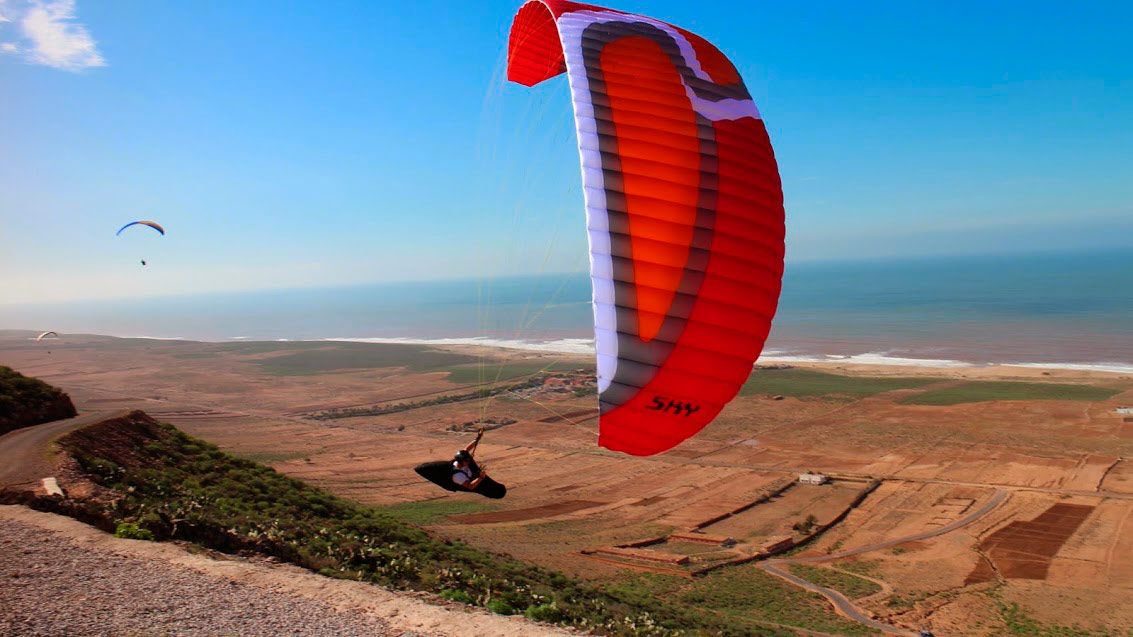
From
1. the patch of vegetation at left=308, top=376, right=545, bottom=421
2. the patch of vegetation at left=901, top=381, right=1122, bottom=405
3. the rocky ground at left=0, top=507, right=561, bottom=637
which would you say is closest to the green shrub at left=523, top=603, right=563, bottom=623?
the rocky ground at left=0, top=507, right=561, bottom=637

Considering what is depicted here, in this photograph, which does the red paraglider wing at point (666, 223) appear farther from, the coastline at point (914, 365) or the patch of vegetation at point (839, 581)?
the coastline at point (914, 365)

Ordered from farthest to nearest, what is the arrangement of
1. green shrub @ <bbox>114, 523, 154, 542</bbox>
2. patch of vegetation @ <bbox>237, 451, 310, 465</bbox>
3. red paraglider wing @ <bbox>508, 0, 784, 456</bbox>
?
patch of vegetation @ <bbox>237, 451, 310, 465</bbox>, green shrub @ <bbox>114, 523, 154, 542</bbox>, red paraglider wing @ <bbox>508, 0, 784, 456</bbox>

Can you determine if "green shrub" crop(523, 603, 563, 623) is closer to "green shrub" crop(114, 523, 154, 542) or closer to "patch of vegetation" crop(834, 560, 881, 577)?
"green shrub" crop(114, 523, 154, 542)

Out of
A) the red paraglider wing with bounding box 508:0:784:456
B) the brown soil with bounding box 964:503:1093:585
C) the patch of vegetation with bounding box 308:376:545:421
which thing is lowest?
the brown soil with bounding box 964:503:1093:585

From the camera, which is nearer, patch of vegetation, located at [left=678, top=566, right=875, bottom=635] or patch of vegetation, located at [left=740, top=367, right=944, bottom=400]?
patch of vegetation, located at [left=678, top=566, right=875, bottom=635]

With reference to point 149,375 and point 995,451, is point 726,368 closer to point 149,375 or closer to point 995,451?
point 995,451

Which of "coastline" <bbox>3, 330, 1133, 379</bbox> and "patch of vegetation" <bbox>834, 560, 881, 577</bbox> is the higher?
"coastline" <bbox>3, 330, 1133, 379</bbox>

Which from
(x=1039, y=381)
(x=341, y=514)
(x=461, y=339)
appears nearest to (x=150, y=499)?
(x=341, y=514)
